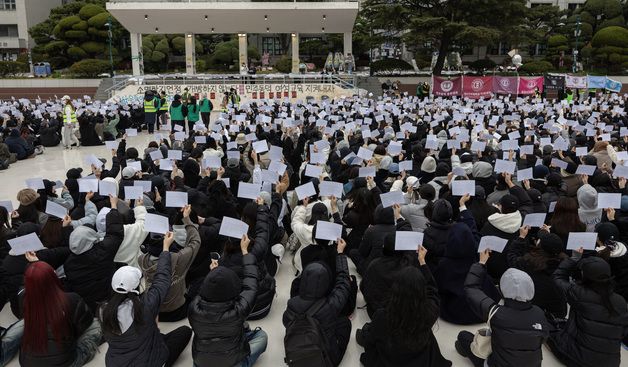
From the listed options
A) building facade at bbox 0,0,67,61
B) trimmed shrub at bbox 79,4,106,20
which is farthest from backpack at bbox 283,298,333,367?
building facade at bbox 0,0,67,61

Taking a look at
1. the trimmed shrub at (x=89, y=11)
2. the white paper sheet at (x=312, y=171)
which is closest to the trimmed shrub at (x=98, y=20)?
the trimmed shrub at (x=89, y=11)

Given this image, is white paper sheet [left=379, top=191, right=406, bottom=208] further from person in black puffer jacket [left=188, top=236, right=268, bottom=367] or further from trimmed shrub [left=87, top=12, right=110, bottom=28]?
trimmed shrub [left=87, top=12, right=110, bottom=28]

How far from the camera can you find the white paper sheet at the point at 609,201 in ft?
16.7

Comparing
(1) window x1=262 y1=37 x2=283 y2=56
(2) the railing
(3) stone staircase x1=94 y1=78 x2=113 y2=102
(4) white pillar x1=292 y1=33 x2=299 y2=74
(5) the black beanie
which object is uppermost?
(1) window x1=262 y1=37 x2=283 y2=56

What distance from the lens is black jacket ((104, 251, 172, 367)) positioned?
3.32m

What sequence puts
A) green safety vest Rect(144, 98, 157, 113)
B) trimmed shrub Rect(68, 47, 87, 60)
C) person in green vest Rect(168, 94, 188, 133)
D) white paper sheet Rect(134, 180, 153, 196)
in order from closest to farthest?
white paper sheet Rect(134, 180, 153, 196) → person in green vest Rect(168, 94, 188, 133) → green safety vest Rect(144, 98, 157, 113) → trimmed shrub Rect(68, 47, 87, 60)

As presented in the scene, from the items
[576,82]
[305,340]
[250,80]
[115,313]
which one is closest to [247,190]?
[305,340]

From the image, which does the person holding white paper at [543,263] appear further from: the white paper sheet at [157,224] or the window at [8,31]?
the window at [8,31]

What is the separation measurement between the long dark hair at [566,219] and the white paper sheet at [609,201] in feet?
1.66

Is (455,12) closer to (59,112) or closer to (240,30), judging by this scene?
(240,30)

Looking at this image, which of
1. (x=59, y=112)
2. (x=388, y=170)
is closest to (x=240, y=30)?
(x=59, y=112)

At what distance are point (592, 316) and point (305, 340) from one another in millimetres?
2006

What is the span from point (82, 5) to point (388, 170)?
3827cm

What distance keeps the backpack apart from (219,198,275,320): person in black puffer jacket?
0.83 metres
